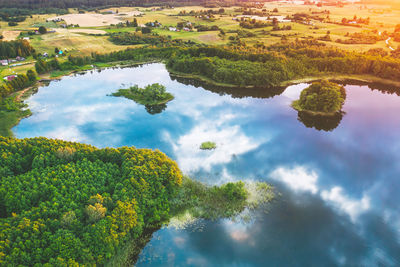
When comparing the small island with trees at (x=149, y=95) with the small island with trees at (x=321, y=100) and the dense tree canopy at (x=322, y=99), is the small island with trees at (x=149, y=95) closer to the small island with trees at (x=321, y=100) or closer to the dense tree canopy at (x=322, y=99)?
the small island with trees at (x=321, y=100)

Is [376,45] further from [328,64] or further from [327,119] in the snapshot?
[327,119]

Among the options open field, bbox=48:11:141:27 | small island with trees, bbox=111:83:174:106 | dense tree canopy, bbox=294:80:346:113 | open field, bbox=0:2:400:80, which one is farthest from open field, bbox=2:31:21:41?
dense tree canopy, bbox=294:80:346:113

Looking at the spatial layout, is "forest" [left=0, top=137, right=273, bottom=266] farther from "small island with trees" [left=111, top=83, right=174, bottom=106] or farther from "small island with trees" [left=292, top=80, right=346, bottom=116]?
"small island with trees" [left=292, top=80, right=346, bottom=116]

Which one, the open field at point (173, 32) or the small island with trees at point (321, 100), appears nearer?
the small island with trees at point (321, 100)

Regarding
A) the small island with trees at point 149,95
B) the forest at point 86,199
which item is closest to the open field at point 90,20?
the small island with trees at point 149,95

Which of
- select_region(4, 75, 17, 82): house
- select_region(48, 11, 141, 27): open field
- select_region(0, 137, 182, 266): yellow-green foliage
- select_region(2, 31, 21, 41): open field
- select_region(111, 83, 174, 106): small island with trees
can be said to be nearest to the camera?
select_region(0, 137, 182, 266): yellow-green foliage

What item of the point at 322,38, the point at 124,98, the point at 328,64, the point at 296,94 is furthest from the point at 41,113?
the point at 322,38

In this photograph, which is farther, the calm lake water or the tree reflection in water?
the tree reflection in water

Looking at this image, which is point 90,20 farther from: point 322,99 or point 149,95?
point 322,99
